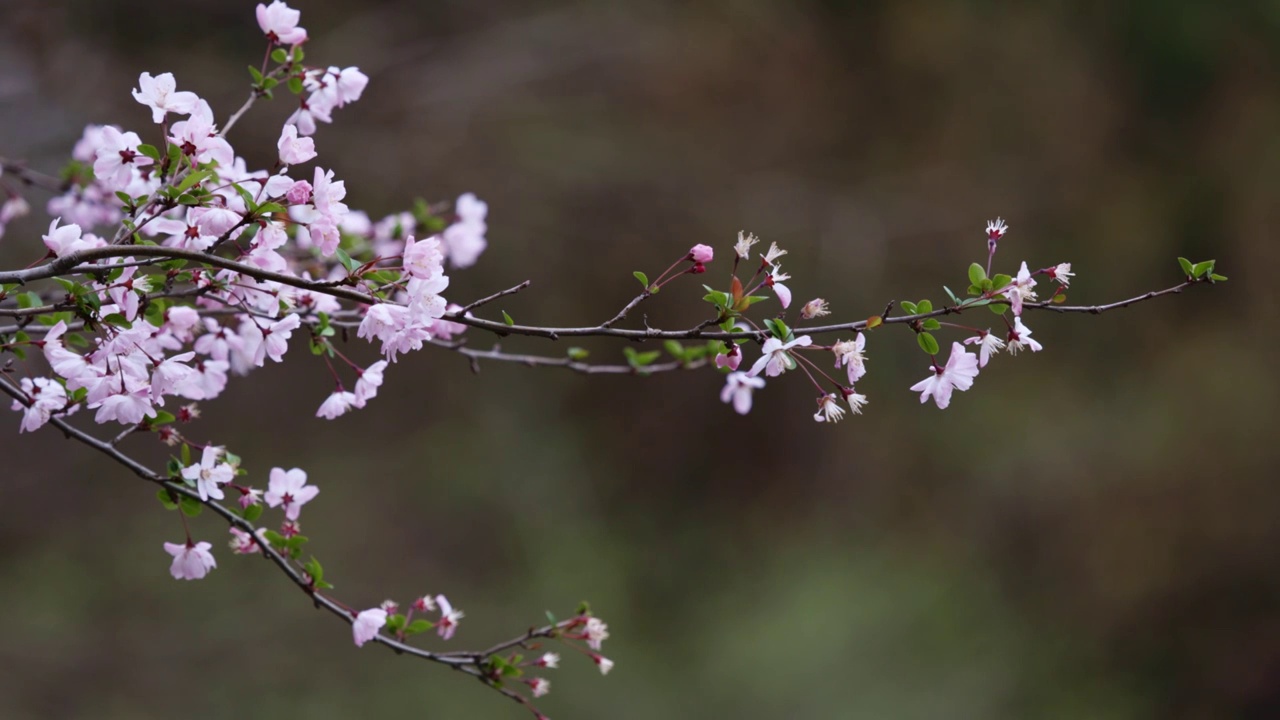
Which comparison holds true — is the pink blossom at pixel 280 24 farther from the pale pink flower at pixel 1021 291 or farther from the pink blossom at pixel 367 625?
the pale pink flower at pixel 1021 291

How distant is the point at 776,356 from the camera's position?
0.91 metres

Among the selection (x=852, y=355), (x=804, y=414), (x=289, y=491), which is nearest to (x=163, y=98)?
(x=289, y=491)

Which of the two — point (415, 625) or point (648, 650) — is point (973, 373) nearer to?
point (415, 625)

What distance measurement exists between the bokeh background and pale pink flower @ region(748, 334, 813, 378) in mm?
3845

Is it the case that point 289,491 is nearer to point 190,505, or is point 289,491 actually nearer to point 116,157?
point 190,505

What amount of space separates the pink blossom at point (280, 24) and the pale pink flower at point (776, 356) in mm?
675

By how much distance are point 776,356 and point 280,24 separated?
0.73 metres

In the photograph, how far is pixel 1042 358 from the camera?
5.31 metres

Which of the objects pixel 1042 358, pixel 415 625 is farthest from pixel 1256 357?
pixel 415 625

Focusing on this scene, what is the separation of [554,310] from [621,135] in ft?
3.26

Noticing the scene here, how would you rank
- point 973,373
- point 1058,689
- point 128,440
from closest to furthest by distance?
point 973,373, point 128,440, point 1058,689

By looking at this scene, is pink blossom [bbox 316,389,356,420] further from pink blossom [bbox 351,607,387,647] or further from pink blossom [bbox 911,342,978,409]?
pink blossom [bbox 911,342,978,409]

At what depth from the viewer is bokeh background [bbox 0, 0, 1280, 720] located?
179 inches

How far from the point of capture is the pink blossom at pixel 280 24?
113cm
